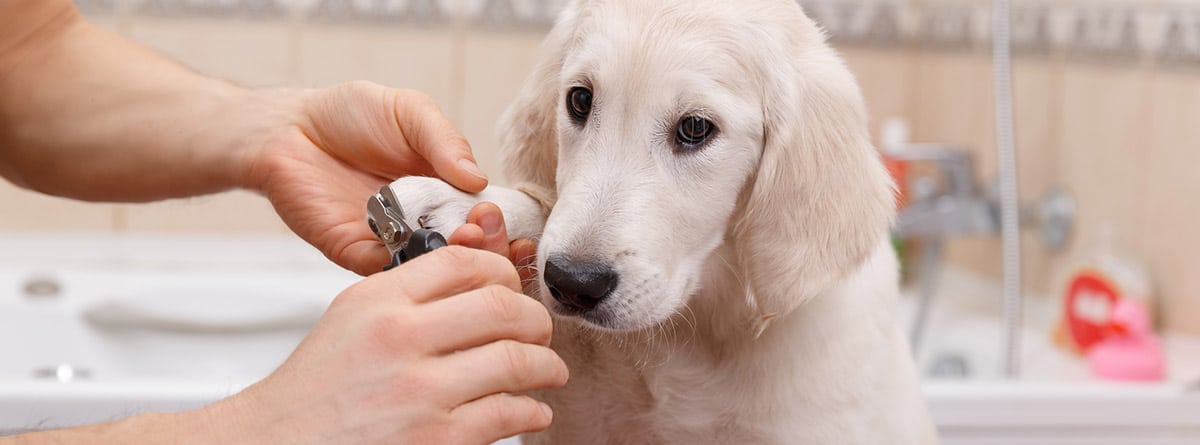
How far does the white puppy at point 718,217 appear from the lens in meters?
0.97

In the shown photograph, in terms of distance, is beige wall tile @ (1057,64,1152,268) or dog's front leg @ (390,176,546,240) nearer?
dog's front leg @ (390,176,546,240)

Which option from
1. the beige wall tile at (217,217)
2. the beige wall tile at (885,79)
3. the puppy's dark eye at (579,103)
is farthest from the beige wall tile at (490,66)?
the puppy's dark eye at (579,103)

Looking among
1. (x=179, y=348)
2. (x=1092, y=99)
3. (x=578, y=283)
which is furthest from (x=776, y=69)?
(x=179, y=348)

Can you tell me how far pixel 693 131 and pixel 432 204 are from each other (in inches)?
9.5

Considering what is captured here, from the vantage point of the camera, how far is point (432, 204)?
890mm

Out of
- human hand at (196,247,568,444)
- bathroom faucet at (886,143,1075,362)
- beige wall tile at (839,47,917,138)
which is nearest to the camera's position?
human hand at (196,247,568,444)

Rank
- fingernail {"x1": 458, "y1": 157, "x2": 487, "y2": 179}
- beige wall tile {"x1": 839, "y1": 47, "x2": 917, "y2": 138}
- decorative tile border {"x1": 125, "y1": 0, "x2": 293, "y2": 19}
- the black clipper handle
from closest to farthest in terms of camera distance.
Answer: the black clipper handle < fingernail {"x1": 458, "y1": 157, "x2": 487, "y2": 179} < decorative tile border {"x1": 125, "y1": 0, "x2": 293, "y2": 19} < beige wall tile {"x1": 839, "y1": 47, "x2": 917, "y2": 138}

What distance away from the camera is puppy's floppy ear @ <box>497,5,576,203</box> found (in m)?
1.08

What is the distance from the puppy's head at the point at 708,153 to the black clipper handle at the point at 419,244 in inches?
5.3

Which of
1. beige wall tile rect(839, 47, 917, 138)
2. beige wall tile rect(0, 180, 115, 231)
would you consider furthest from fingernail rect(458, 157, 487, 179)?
beige wall tile rect(839, 47, 917, 138)

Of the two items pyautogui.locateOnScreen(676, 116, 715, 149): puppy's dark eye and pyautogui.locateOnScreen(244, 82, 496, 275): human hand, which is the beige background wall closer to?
pyautogui.locateOnScreen(244, 82, 496, 275): human hand

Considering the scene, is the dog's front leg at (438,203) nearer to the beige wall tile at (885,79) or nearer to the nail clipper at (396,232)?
Answer: the nail clipper at (396,232)

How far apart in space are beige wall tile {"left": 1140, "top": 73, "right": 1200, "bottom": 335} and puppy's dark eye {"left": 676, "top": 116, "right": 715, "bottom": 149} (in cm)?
146

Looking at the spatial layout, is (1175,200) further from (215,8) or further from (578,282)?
(215,8)
